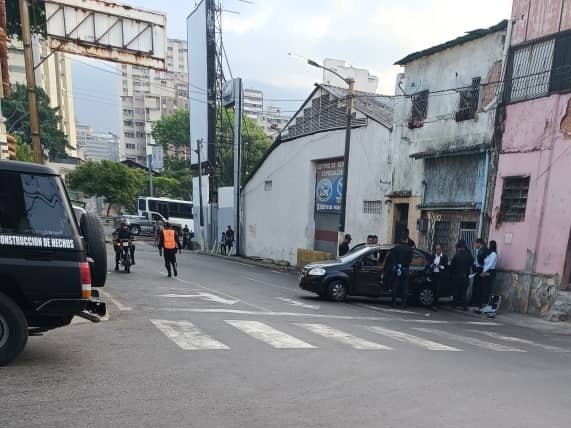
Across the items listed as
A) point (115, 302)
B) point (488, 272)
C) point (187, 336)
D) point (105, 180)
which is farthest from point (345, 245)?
point (105, 180)

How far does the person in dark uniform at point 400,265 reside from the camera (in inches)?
489

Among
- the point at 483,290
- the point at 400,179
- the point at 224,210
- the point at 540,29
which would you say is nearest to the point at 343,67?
the point at 224,210

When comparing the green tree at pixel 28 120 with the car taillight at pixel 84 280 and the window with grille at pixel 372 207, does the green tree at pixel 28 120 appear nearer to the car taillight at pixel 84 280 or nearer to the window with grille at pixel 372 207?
the window with grille at pixel 372 207

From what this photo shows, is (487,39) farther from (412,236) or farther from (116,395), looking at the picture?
(116,395)

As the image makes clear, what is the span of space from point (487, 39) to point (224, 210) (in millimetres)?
23239

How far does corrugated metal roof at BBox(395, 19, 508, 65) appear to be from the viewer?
50.1 ft

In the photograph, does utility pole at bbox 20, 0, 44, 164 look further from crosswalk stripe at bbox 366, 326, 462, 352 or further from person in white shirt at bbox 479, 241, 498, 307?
person in white shirt at bbox 479, 241, 498, 307

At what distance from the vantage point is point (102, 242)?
6273 mm

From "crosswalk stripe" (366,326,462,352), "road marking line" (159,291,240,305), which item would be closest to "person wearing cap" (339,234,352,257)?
"road marking line" (159,291,240,305)

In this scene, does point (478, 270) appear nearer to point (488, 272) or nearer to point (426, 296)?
point (488, 272)

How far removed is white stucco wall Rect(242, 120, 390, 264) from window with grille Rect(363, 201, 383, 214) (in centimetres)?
21

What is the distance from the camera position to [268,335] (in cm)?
748

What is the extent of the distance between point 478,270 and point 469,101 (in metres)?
5.90

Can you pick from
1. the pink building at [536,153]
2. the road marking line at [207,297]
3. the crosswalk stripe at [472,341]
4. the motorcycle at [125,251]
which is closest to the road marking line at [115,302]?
the road marking line at [207,297]
